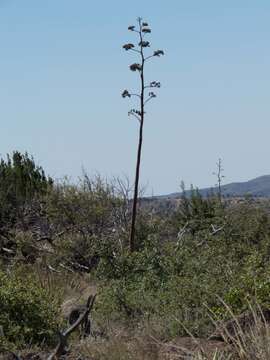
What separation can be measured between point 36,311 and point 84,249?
882 centimetres

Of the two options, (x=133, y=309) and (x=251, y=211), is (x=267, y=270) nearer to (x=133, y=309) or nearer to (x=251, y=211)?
(x=133, y=309)

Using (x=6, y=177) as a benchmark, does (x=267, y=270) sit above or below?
below

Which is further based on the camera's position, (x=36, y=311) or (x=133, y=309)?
(x=133, y=309)

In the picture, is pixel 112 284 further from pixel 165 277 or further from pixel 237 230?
pixel 237 230

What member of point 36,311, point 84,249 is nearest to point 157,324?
point 36,311

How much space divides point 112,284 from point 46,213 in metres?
8.70

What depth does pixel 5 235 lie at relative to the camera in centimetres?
2111

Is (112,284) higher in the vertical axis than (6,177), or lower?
lower

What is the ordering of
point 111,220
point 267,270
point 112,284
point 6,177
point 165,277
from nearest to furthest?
point 267,270 → point 112,284 → point 165,277 → point 111,220 → point 6,177

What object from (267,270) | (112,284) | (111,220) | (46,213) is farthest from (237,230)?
(267,270)

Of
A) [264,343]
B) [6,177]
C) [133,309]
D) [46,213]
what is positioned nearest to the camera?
[264,343]

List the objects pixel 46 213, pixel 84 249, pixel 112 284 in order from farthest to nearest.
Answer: pixel 46 213
pixel 84 249
pixel 112 284

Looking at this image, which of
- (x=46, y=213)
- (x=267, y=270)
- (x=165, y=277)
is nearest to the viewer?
(x=267, y=270)

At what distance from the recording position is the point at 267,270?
398 inches
